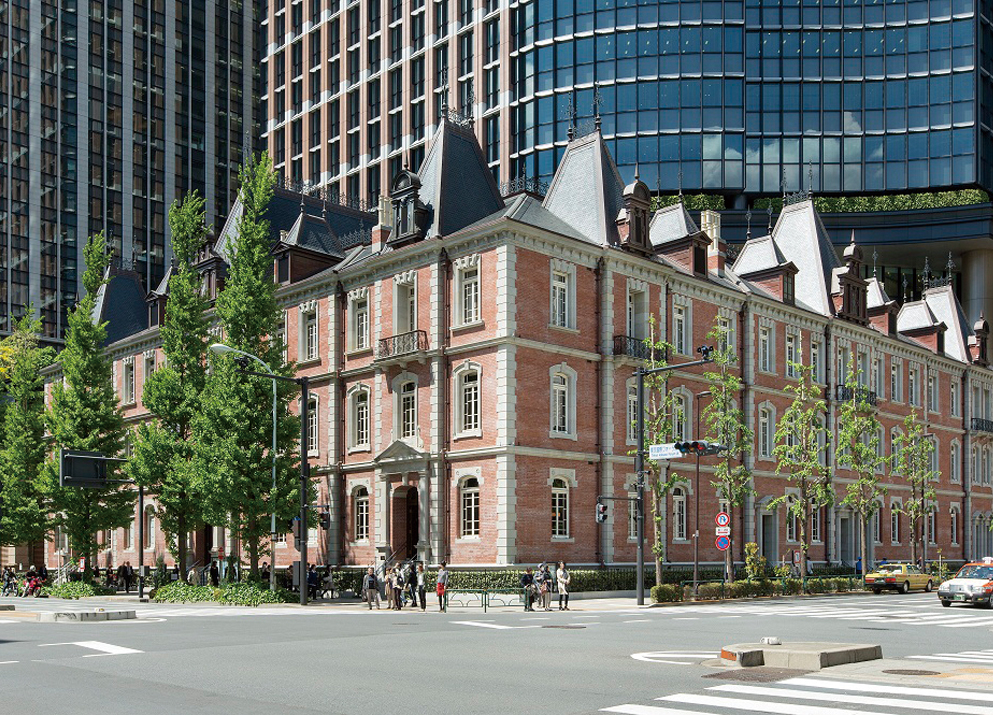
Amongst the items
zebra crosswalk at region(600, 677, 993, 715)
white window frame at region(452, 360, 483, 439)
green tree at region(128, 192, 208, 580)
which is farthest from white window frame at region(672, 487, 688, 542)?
zebra crosswalk at region(600, 677, 993, 715)

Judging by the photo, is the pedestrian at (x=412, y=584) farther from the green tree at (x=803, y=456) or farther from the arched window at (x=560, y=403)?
the green tree at (x=803, y=456)

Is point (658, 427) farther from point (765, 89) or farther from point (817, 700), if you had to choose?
point (765, 89)

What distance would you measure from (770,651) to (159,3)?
117 meters

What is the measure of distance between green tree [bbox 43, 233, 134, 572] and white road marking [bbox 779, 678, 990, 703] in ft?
129

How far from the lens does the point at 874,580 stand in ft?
162

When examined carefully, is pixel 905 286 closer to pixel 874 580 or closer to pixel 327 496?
pixel 874 580

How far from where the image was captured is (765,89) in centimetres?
8250

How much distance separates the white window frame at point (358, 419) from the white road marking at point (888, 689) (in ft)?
111

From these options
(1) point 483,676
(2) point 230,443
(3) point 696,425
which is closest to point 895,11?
(3) point 696,425

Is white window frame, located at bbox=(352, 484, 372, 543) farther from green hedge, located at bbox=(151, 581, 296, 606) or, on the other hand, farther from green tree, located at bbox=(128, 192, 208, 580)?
green hedge, located at bbox=(151, 581, 296, 606)

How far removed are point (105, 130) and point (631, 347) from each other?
270ft

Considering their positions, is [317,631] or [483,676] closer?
[483,676]

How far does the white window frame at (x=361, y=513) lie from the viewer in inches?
1892

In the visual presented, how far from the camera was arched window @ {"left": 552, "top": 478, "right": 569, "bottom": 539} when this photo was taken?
43250mm
